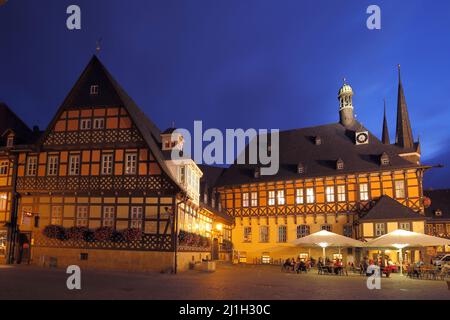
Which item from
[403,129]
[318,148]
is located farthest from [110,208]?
[403,129]

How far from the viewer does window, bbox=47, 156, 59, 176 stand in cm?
2664

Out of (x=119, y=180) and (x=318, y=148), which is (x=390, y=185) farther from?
(x=119, y=180)

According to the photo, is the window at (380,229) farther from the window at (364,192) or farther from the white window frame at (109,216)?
the white window frame at (109,216)

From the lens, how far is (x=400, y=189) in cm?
3412

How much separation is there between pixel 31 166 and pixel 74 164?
2909 mm

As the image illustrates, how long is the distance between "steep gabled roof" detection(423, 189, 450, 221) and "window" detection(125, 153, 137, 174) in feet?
129

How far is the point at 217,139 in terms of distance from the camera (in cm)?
3272

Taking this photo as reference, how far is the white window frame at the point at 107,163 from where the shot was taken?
85.5 feet

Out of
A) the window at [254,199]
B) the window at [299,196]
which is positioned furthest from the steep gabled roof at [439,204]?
the window at [254,199]

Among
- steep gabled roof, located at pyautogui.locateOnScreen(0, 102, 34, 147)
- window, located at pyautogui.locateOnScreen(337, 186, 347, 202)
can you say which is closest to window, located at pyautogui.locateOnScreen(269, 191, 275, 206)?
window, located at pyautogui.locateOnScreen(337, 186, 347, 202)

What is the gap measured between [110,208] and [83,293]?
12.4 metres

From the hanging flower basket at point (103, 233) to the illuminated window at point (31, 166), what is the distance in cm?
631

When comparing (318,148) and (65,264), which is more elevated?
(318,148)
